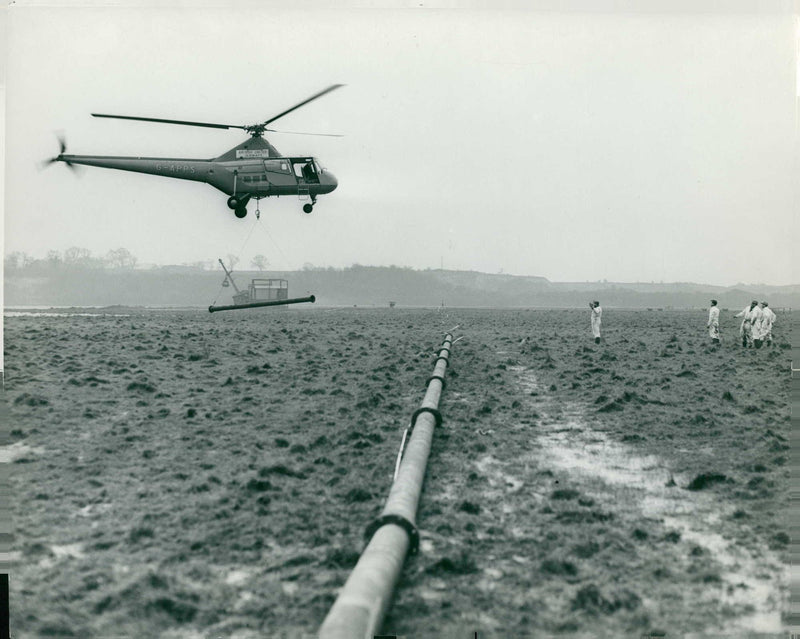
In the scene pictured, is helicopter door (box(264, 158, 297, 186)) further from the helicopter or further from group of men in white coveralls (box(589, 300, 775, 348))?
group of men in white coveralls (box(589, 300, 775, 348))

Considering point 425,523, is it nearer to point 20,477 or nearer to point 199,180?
point 20,477

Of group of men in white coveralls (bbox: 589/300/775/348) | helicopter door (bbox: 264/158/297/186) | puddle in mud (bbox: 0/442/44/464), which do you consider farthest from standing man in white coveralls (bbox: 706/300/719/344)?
puddle in mud (bbox: 0/442/44/464)

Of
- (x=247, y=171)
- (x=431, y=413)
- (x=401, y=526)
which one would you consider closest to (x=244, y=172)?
(x=247, y=171)

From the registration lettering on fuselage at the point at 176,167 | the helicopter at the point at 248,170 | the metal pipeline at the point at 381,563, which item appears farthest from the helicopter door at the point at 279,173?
the metal pipeline at the point at 381,563

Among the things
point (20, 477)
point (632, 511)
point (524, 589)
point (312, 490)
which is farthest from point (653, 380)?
point (20, 477)

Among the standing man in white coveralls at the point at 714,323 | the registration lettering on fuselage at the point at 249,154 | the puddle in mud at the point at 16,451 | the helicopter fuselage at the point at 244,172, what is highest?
the registration lettering on fuselage at the point at 249,154

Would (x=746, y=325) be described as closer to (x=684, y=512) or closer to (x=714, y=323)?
(x=714, y=323)

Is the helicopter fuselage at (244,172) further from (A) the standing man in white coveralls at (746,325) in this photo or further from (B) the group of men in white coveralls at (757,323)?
(A) the standing man in white coveralls at (746,325)
